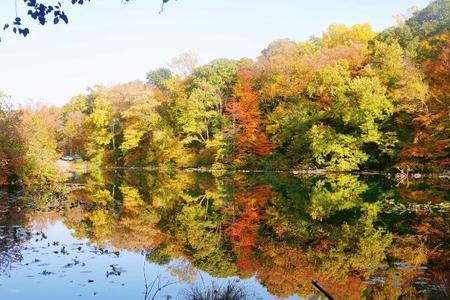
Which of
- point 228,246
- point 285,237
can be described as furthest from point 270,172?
point 228,246

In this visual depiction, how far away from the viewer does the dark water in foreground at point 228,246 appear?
28.6ft

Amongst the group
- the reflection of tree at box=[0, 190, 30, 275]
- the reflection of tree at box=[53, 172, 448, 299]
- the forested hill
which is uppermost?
the forested hill

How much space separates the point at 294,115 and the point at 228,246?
1182 inches

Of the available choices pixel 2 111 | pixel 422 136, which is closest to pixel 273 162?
pixel 422 136

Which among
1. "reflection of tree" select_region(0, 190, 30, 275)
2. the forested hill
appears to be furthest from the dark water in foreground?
the forested hill

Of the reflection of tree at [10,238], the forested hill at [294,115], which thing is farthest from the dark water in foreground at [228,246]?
the forested hill at [294,115]

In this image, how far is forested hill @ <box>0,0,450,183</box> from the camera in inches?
1300

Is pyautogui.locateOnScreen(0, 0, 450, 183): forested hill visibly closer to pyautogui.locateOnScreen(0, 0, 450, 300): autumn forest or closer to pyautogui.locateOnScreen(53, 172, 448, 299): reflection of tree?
pyautogui.locateOnScreen(0, 0, 450, 300): autumn forest

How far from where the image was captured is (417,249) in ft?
37.2

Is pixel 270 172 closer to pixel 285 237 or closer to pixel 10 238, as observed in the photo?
pixel 285 237

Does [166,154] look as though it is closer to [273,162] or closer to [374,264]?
[273,162]

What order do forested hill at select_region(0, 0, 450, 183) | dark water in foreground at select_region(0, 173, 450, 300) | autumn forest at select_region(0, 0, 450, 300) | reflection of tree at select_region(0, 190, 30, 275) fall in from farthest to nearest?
1. forested hill at select_region(0, 0, 450, 183)
2. autumn forest at select_region(0, 0, 450, 300)
3. reflection of tree at select_region(0, 190, 30, 275)
4. dark water in foreground at select_region(0, 173, 450, 300)

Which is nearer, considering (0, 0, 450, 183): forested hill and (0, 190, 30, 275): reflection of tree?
(0, 190, 30, 275): reflection of tree

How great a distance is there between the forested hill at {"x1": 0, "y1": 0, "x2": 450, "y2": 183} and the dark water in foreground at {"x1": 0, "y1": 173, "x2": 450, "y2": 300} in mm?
10770
